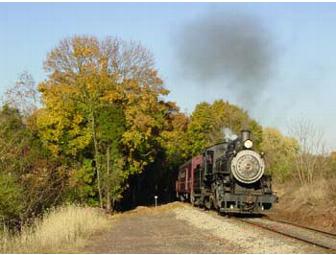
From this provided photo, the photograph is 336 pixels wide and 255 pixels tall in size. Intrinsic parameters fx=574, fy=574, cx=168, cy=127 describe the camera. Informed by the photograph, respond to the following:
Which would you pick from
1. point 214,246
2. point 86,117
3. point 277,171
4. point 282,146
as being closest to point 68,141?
point 86,117

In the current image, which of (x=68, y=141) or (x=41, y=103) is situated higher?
(x=41, y=103)

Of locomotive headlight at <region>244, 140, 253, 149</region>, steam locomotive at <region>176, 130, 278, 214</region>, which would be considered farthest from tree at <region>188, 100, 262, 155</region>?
locomotive headlight at <region>244, 140, 253, 149</region>

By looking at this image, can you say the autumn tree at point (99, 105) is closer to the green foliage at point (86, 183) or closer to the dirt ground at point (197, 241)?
the green foliage at point (86, 183)

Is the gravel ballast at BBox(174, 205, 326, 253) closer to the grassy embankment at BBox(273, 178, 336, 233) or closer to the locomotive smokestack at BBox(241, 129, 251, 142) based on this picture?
the grassy embankment at BBox(273, 178, 336, 233)

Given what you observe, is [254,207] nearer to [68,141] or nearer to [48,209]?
[48,209]

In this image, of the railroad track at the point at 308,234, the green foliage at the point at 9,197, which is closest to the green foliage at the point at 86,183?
the railroad track at the point at 308,234

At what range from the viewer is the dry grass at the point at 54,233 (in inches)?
616

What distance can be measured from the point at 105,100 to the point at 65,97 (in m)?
3.01

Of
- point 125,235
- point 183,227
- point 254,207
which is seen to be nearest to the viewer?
point 125,235

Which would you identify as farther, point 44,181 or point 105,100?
point 105,100

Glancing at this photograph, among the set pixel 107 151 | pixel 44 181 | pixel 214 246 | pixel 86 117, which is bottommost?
pixel 214 246

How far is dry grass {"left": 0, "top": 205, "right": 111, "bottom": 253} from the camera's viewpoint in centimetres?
1563

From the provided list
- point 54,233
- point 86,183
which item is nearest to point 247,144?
point 54,233

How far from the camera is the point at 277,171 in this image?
46.1 metres
